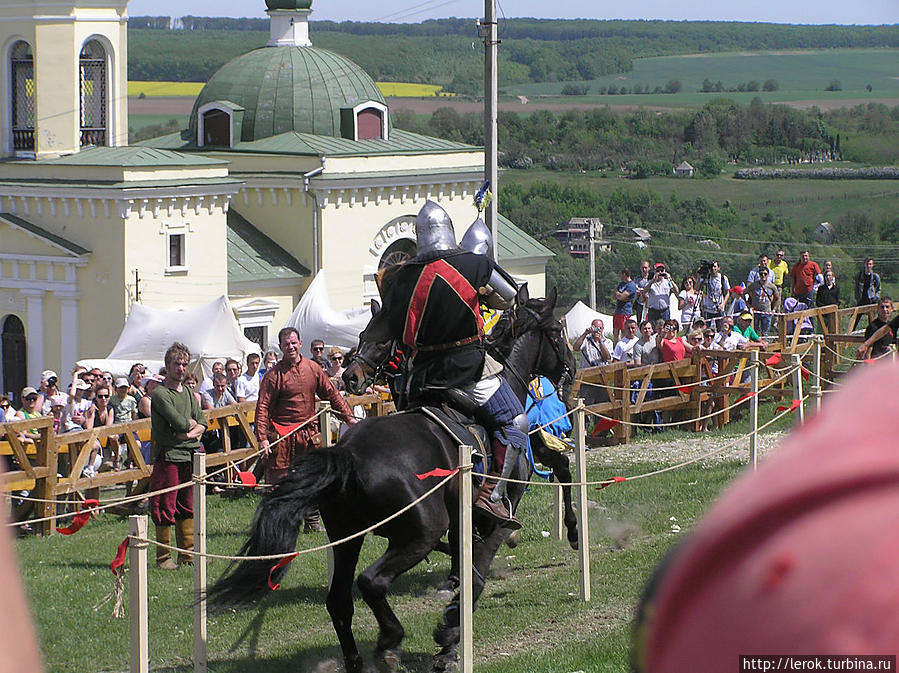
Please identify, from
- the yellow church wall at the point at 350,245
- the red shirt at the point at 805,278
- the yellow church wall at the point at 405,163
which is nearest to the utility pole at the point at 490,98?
the red shirt at the point at 805,278

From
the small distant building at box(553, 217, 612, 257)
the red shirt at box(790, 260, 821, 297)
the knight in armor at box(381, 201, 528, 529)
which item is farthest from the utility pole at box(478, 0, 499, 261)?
the small distant building at box(553, 217, 612, 257)

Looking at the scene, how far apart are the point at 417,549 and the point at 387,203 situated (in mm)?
34335

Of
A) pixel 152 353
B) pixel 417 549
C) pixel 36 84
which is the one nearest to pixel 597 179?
pixel 36 84

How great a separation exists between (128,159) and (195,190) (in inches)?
68.7

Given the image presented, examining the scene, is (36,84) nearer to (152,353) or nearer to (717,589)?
(152,353)

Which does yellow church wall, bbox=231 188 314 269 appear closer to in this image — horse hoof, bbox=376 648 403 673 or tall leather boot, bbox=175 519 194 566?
tall leather boot, bbox=175 519 194 566

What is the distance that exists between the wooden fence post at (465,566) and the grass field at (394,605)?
57cm

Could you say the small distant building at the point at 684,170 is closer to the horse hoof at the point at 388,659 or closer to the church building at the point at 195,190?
the church building at the point at 195,190

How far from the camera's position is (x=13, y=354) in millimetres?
36156

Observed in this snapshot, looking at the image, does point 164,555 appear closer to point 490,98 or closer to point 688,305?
point 490,98

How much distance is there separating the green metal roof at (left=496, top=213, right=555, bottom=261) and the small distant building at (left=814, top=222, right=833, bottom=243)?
90.9ft

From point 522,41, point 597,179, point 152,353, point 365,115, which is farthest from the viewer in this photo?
point 522,41

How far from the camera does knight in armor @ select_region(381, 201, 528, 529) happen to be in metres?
8.43

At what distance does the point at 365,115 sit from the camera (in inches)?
1799
